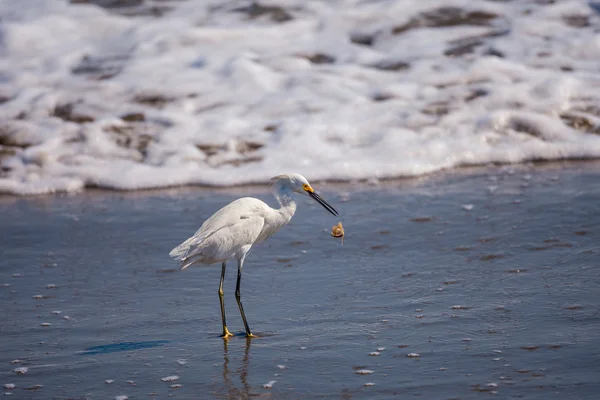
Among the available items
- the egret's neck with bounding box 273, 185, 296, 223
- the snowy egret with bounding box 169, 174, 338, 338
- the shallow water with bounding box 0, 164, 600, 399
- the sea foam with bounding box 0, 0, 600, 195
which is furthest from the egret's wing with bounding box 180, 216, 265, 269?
the sea foam with bounding box 0, 0, 600, 195

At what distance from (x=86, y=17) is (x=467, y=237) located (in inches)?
325

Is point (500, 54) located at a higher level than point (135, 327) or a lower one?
higher

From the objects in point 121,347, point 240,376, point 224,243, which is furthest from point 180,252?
point 240,376

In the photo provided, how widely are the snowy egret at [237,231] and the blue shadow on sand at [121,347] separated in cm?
41

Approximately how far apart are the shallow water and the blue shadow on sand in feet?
0.04

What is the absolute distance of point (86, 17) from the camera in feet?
41.6

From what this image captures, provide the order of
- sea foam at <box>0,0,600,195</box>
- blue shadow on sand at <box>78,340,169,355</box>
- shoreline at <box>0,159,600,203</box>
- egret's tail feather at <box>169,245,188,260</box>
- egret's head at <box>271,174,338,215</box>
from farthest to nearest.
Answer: sea foam at <box>0,0,600,195</box>, shoreline at <box>0,159,600,203</box>, egret's head at <box>271,174,338,215</box>, egret's tail feather at <box>169,245,188,260</box>, blue shadow on sand at <box>78,340,169,355</box>

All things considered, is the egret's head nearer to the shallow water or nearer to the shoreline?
the shallow water

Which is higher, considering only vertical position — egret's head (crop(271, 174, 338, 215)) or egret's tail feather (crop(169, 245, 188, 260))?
egret's head (crop(271, 174, 338, 215))

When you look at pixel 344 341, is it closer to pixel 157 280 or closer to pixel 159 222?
pixel 157 280

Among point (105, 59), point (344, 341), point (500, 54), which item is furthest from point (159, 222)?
point (500, 54)

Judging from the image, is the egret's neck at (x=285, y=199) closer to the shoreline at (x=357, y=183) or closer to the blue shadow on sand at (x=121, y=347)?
the blue shadow on sand at (x=121, y=347)

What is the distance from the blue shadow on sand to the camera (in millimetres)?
4629

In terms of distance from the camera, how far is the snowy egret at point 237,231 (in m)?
5.04
